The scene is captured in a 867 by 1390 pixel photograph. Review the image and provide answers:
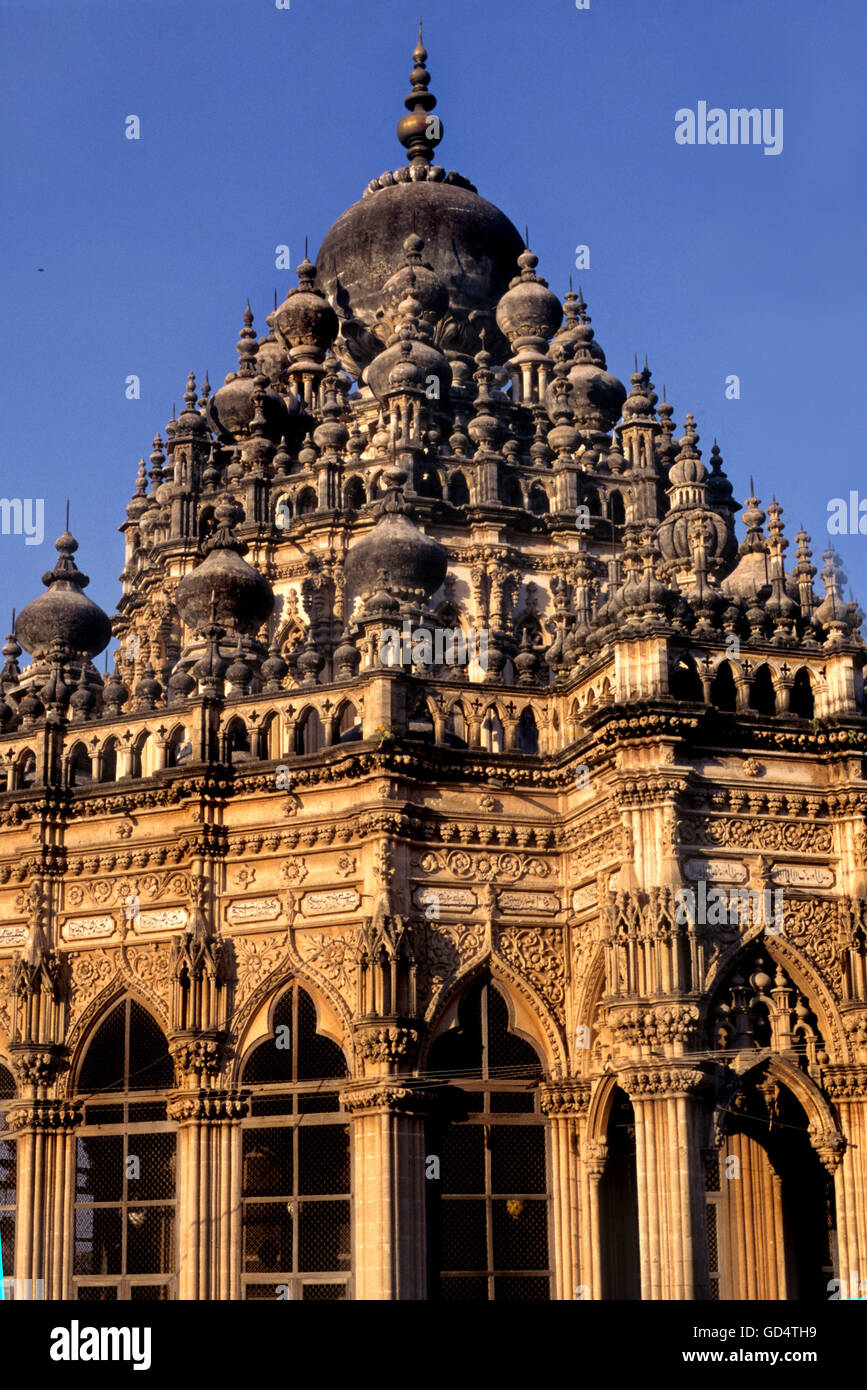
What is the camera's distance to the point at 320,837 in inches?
1171

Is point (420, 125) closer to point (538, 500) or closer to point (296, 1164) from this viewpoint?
point (538, 500)

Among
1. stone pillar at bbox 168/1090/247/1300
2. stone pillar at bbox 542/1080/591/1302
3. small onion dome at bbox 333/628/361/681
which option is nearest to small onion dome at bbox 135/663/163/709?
small onion dome at bbox 333/628/361/681

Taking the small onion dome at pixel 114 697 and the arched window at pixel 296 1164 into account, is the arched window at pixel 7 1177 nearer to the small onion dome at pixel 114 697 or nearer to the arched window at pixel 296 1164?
the arched window at pixel 296 1164

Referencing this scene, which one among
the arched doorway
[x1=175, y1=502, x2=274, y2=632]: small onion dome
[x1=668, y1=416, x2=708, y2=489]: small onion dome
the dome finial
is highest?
the dome finial

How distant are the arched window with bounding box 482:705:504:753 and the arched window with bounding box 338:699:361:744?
5.82 ft

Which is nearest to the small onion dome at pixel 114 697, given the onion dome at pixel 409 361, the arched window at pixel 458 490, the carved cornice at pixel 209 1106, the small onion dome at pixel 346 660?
the small onion dome at pixel 346 660

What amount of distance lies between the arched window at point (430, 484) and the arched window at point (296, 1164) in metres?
10.8

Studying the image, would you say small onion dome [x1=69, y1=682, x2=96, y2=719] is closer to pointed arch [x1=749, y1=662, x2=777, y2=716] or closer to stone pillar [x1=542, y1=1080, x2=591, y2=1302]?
stone pillar [x1=542, y1=1080, x2=591, y2=1302]

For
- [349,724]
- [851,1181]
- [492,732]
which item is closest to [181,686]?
[349,724]

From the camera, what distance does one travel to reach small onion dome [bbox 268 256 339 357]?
4112cm

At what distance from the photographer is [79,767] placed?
32.5 metres

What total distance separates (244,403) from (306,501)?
337 centimetres
